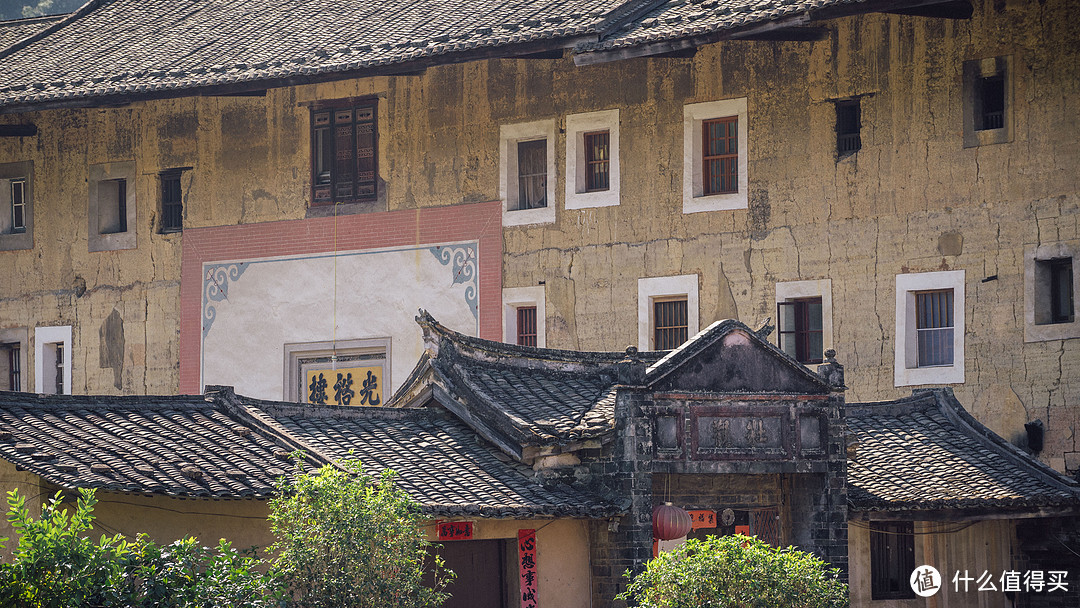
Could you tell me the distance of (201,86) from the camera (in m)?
25.7

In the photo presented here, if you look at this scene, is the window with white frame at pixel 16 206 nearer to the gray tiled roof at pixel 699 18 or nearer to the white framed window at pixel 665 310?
the white framed window at pixel 665 310

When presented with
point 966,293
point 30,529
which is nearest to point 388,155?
point 966,293

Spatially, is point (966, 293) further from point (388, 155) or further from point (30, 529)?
point (30, 529)

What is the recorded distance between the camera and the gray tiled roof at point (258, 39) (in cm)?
2462

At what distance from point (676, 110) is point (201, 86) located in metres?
6.51

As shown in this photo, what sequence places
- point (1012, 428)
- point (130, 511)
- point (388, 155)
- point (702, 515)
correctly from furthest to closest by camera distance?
point (388, 155) → point (1012, 428) → point (702, 515) → point (130, 511)

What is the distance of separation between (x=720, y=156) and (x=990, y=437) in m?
5.96

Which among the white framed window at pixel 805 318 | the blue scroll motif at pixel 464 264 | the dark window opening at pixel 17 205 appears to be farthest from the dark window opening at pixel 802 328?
the dark window opening at pixel 17 205

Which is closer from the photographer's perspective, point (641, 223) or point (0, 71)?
point (641, 223)

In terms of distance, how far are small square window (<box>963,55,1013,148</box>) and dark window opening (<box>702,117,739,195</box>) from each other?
3166 mm

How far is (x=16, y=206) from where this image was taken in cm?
2991

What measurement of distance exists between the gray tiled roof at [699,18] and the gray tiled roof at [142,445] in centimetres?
814

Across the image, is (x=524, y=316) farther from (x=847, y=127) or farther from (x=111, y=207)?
(x=111, y=207)

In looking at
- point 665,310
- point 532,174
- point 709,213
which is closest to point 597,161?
point 532,174
